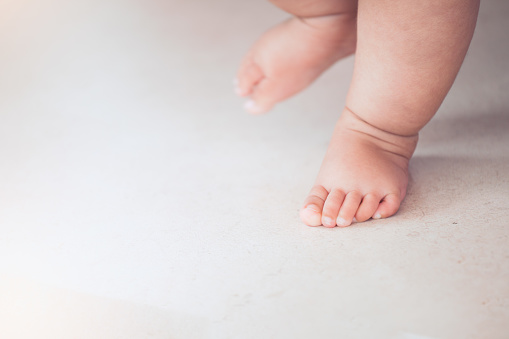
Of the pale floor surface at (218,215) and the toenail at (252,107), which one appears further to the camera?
the toenail at (252,107)

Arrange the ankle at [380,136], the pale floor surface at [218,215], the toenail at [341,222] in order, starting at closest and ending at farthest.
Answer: the pale floor surface at [218,215], the toenail at [341,222], the ankle at [380,136]

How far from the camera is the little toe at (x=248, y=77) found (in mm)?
1031

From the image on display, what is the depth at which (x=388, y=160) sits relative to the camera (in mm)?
750

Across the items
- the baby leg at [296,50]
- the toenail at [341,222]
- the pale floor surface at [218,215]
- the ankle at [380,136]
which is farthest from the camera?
the baby leg at [296,50]

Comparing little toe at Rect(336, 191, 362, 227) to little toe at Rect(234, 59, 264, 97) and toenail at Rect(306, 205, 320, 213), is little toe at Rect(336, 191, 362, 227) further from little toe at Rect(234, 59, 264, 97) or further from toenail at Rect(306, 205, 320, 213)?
little toe at Rect(234, 59, 264, 97)

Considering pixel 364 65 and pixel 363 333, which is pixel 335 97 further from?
pixel 363 333

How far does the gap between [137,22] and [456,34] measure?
1.14 meters

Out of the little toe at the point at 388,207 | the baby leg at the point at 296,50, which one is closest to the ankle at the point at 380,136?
the little toe at the point at 388,207

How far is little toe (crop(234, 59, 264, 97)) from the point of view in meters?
1.03

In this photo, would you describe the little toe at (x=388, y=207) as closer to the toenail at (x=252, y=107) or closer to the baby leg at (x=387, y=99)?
the baby leg at (x=387, y=99)

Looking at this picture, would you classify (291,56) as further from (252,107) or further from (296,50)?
(252,107)

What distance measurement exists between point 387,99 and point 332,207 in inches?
6.9

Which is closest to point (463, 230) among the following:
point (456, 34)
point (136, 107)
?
point (456, 34)

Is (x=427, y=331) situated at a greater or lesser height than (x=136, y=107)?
greater
